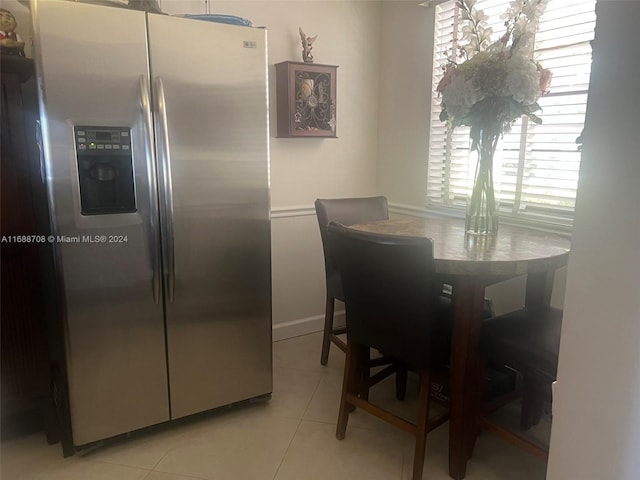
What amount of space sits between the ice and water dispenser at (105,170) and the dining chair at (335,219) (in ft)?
3.49

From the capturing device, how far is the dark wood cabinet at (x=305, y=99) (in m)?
2.73

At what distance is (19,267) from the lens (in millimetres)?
1890

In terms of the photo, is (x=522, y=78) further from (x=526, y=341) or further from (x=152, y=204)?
(x=152, y=204)

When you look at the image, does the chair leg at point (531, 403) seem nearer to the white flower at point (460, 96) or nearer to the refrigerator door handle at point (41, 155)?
the white flower at point (460, 96)

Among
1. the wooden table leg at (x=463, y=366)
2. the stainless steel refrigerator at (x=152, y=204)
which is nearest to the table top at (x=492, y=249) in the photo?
the wooden table leg at (x=463, y=366)

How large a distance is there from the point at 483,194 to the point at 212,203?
1.17 metres

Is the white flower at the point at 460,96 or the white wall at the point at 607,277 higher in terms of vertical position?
the white flower at the point at 460,96

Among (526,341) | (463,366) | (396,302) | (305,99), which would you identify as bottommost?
(463,366)

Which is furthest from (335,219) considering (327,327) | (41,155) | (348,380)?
(41,155)

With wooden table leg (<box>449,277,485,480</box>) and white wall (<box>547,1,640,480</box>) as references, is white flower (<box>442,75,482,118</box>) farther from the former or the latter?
white wall (<box>547,1,640,480</box>)

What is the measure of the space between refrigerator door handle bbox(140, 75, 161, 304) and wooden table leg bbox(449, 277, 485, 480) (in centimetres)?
118

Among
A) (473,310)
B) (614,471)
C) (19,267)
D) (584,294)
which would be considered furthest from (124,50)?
(614,471)

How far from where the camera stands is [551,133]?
224 cm

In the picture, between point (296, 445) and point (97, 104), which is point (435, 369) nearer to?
point (296, 445)
